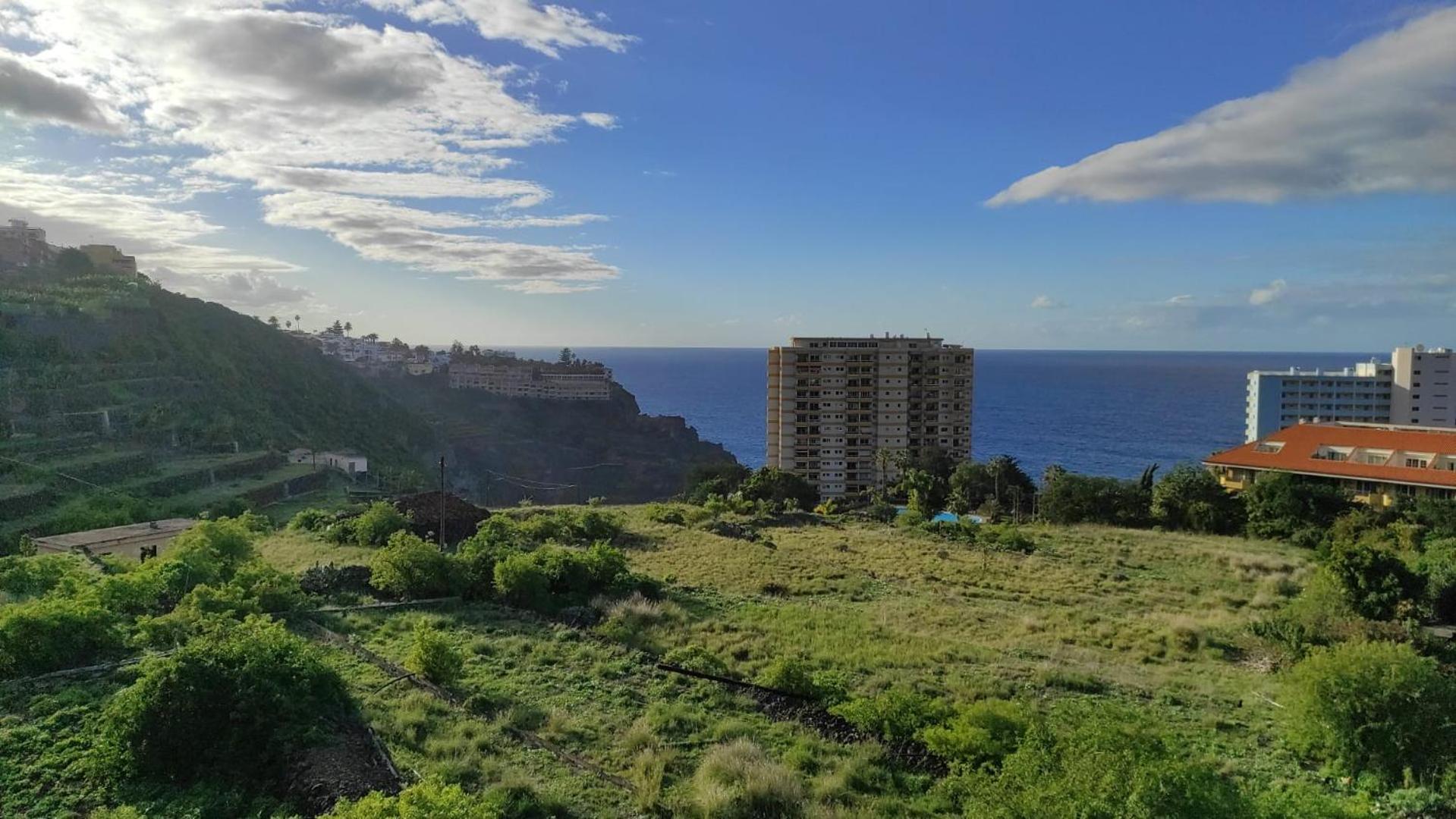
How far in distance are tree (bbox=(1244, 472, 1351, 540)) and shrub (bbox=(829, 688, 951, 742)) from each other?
2900 cm

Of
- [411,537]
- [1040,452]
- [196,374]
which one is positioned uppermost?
[196,374]

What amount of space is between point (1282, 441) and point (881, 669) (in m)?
38.2

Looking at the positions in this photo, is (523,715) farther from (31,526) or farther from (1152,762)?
(31,526)

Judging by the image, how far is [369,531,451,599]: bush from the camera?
18.6m

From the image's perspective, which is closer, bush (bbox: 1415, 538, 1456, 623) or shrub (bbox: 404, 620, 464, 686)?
shrub (bbox: 404, 620, 464, 686)

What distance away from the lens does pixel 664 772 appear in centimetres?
965

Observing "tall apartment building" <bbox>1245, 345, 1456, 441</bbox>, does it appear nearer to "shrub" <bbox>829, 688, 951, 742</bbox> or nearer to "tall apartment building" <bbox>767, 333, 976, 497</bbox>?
"tall apartment building" <bbox>767, 333, 976, 497</bbox>

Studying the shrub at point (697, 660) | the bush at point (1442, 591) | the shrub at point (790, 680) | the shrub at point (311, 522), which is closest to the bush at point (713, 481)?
the shrub at point (311, 522)

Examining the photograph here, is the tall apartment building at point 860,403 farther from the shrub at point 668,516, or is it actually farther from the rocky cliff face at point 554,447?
the shrub at point 668,516

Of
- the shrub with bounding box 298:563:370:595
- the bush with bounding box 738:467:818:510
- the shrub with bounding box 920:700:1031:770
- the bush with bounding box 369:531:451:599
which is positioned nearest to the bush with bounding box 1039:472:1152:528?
the bush with bounding box 738:467:818:510

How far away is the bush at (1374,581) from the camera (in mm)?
Answer: 19016

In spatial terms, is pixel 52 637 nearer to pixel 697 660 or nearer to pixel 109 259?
pixel 697 660

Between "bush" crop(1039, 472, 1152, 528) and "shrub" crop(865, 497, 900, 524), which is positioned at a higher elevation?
"bush" crop(1039, 472, 1152, 528)

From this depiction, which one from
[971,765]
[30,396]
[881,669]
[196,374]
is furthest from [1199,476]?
[196,374]
